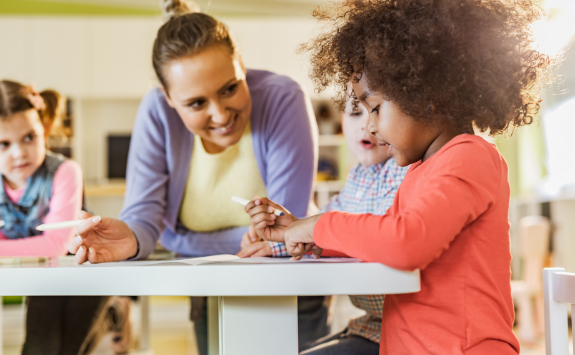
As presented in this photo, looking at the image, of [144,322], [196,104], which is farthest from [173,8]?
[144,322]

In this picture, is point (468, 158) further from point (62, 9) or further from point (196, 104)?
point (62, 9)

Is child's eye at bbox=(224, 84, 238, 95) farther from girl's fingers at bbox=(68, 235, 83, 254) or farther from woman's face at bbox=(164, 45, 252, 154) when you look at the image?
girl's fingers at bbox=(68, 235, 83, 254)

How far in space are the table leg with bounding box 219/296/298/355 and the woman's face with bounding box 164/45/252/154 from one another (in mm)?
612

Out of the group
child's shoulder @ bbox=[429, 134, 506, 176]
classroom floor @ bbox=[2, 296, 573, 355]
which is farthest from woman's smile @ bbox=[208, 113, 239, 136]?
classroom floor @ bbox=[2, 296, 573, 355]

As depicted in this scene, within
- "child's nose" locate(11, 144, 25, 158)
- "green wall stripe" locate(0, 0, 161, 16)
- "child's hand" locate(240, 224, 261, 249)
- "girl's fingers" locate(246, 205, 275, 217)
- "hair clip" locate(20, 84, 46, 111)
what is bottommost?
"child's hand" locate(240, 224, 261, 249)

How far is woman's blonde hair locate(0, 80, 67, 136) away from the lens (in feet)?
4.42

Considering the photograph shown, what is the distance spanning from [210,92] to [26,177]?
609 mm

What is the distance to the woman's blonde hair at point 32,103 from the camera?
1.35 meters

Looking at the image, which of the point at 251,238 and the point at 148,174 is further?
the point at 148,174

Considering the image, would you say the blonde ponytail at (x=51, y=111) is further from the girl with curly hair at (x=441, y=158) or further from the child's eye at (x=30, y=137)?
the girl with curly hair at (x=441, y=158)

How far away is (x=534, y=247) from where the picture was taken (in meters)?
3.22

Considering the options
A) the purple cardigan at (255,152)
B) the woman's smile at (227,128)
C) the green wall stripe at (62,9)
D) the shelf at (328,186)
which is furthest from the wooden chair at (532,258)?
the green wall stripe at (62,9)

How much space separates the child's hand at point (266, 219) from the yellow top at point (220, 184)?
1.39 feet

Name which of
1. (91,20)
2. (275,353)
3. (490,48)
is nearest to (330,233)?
(275,353)
